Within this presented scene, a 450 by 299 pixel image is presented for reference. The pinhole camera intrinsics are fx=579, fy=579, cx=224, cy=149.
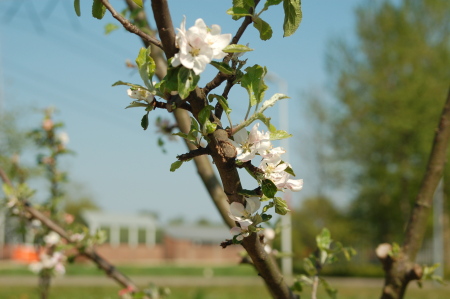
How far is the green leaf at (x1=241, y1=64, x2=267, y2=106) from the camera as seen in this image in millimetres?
949

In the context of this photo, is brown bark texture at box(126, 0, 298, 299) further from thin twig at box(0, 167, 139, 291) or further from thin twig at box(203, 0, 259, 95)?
thin twig at box(0, 167, 139, 291)

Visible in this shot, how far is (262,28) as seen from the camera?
988 mm

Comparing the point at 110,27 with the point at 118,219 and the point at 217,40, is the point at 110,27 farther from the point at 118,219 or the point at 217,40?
the point at 118,219

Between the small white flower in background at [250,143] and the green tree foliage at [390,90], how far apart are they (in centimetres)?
2100

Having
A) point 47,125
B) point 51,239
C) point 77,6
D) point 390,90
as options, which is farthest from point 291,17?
point 390,90

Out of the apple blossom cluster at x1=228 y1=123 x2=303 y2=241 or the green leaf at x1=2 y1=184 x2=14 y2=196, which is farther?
the green leaf at x1=2 y1=184 x2=14 y2=196

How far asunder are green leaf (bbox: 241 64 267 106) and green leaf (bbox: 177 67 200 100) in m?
0.13

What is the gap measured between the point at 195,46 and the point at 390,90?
22.5 m

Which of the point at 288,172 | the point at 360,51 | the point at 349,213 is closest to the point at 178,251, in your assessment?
the point at 349,213

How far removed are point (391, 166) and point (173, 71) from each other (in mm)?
22953

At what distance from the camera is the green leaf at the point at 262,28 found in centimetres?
98

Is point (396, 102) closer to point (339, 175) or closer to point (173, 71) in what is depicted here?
point (339, 175)

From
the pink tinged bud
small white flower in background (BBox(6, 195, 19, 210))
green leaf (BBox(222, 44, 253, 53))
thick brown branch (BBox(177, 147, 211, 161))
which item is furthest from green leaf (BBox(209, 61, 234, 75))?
the pink tinged bud

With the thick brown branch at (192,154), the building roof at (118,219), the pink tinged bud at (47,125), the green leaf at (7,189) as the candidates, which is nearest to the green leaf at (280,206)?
the thick brown branch at (192,154)
